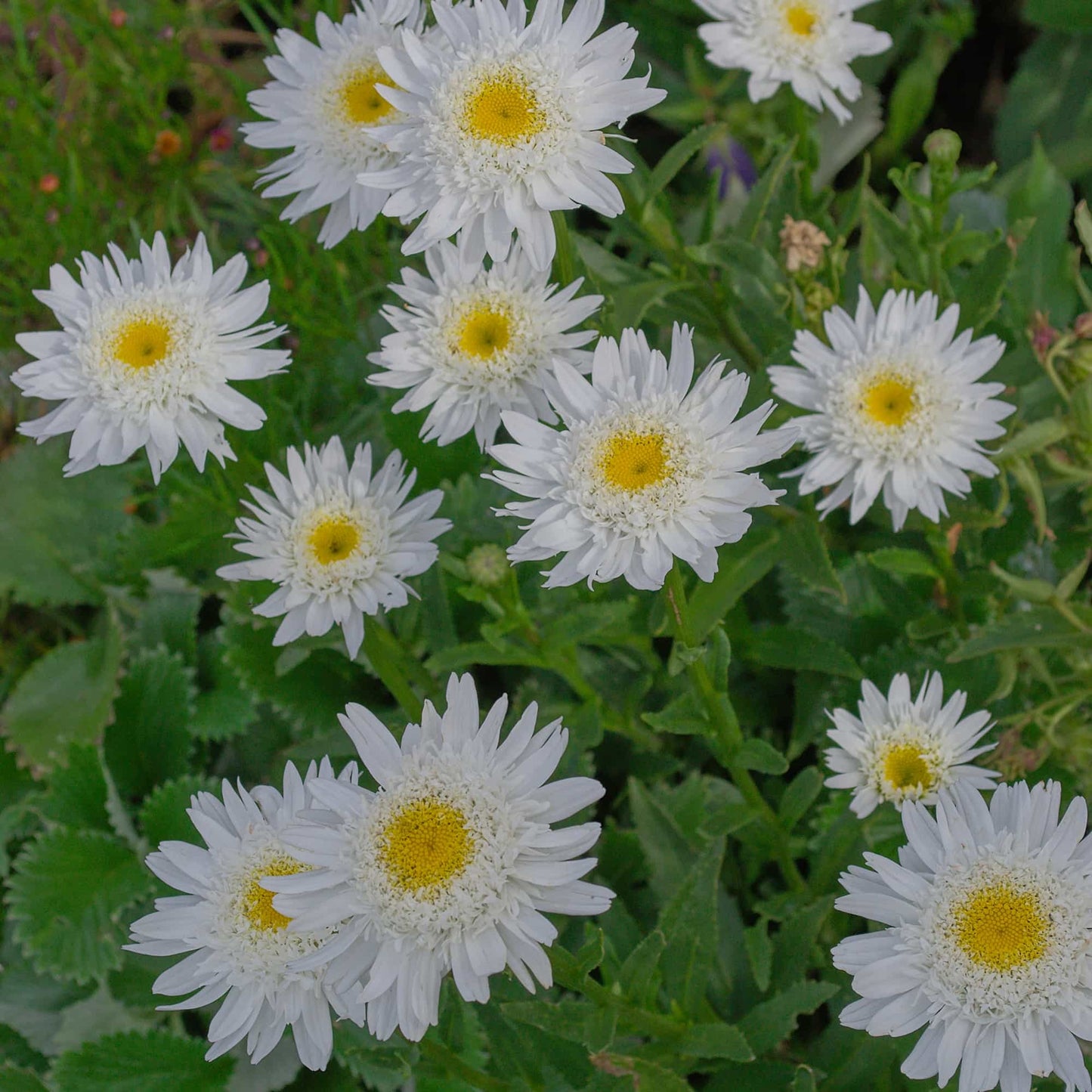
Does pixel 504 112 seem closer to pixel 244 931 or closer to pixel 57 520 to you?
pixel 244 931

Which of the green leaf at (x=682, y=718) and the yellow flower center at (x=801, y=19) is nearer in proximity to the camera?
the green leaf at (x=682, y=718)

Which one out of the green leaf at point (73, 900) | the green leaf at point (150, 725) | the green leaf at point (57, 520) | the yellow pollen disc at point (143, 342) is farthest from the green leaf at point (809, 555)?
the green leaf at point (57, 520)

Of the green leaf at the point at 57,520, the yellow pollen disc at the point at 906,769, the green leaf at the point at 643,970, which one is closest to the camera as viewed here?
the green leaf at the point at 643,970

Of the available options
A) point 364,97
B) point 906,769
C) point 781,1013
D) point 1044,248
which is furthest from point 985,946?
point 1044,248

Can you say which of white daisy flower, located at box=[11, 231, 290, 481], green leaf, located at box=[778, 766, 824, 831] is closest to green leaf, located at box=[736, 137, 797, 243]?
white daisy flower, located at box=[11, 231, 290, 481]

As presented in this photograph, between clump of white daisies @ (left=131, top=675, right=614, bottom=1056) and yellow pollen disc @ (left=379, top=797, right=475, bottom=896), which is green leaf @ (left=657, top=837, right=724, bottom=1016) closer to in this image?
clump of white daisies @ (left=131, top=675, right=614, bottom=1056)

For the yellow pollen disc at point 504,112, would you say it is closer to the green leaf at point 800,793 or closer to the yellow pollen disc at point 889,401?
the yellow pollen disc at point 889,401

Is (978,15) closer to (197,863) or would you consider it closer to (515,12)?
(515,12)
